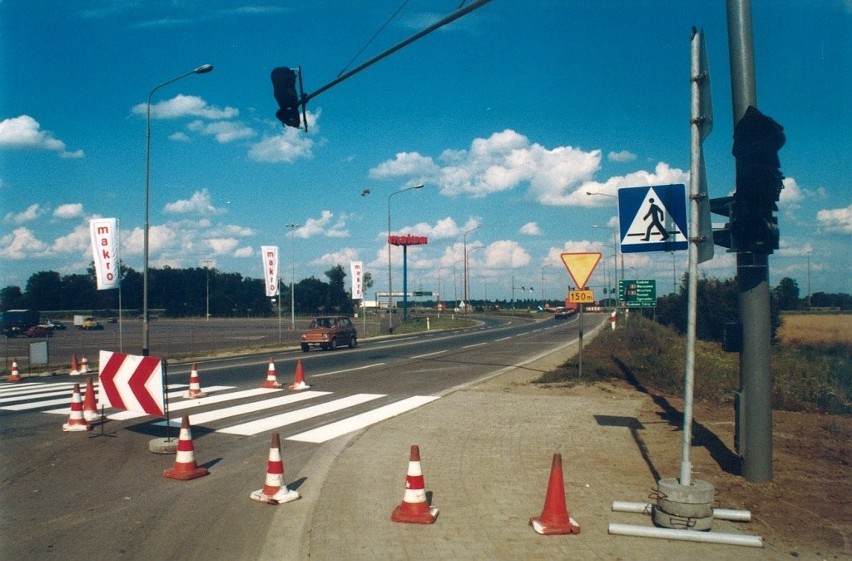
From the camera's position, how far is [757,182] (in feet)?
21.1

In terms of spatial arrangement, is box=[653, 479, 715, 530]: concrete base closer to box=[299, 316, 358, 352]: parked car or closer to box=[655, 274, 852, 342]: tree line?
box=[299, 316, 358, 352]: parked car

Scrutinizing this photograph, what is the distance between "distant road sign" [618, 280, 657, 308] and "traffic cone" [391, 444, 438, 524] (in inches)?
1520

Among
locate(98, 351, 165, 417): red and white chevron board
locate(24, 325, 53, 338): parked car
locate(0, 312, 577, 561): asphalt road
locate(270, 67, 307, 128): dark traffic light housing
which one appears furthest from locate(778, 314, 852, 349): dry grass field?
locate(24, 325, 53, 338): parked car

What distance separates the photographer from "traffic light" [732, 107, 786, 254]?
21.2 ft

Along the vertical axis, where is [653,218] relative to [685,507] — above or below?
above

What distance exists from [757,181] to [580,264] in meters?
9.18

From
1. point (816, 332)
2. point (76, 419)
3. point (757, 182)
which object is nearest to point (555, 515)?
point (757, 182)

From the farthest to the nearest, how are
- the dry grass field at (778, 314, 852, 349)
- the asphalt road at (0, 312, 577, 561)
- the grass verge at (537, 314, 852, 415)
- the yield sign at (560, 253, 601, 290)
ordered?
the dry grass field at (778, 314, 852, 349) < the yield sign at (560, 253, 601, 290) < the grass verge at (537, 314, 852, 415) < the asphalt road at (0, 312, 577, 561)

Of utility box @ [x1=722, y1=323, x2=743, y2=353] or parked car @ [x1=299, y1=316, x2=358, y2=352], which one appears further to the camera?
parked car @ [x1=299, y1=316, x2=358, y2=352]

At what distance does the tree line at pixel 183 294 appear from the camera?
11130 centimetres

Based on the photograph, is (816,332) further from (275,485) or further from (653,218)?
(275,485)

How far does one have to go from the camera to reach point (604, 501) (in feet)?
22.0

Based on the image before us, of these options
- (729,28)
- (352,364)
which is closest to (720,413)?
(729,28)

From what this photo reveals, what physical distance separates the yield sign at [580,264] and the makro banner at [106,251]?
16.3 meters
